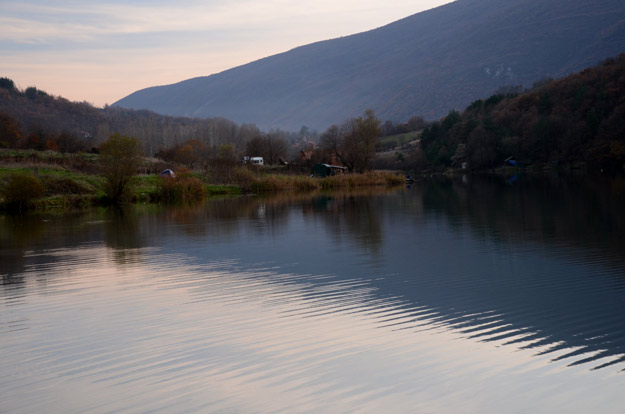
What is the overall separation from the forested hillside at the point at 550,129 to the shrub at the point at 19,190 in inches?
2700

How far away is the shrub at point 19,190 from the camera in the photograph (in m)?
42.7

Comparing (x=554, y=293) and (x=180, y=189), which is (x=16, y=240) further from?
(x=180, y=189)

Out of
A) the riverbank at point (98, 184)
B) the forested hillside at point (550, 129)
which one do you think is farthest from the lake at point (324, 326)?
the forested hillside at point (550, 129)

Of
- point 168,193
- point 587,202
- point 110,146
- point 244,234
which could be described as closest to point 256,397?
point 244,234

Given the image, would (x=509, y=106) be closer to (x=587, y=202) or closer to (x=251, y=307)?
(x=587, y=202)

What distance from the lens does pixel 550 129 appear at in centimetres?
10119

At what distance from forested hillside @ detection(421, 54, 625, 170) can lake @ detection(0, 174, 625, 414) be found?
246ft

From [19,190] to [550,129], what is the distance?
3220 inches

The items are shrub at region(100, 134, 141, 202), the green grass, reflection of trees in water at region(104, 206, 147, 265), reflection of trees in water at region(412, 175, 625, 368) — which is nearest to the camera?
reflection of trees in water at region(412, 175, 625, 368)

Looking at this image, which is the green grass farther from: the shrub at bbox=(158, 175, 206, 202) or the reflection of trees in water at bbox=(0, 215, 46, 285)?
the reflection of trees in water at bbox=(0, 215, 46, 285)

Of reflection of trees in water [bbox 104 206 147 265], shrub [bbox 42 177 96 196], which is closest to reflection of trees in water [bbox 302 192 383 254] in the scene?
reflection of trees in water [bbox 104 206 147 265]

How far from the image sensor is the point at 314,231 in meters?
23.8

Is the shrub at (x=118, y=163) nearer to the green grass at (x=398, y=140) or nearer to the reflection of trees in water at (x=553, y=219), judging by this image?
the reflection of trees in water at (x=553, y=219)

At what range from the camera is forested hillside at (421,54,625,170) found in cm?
9025
